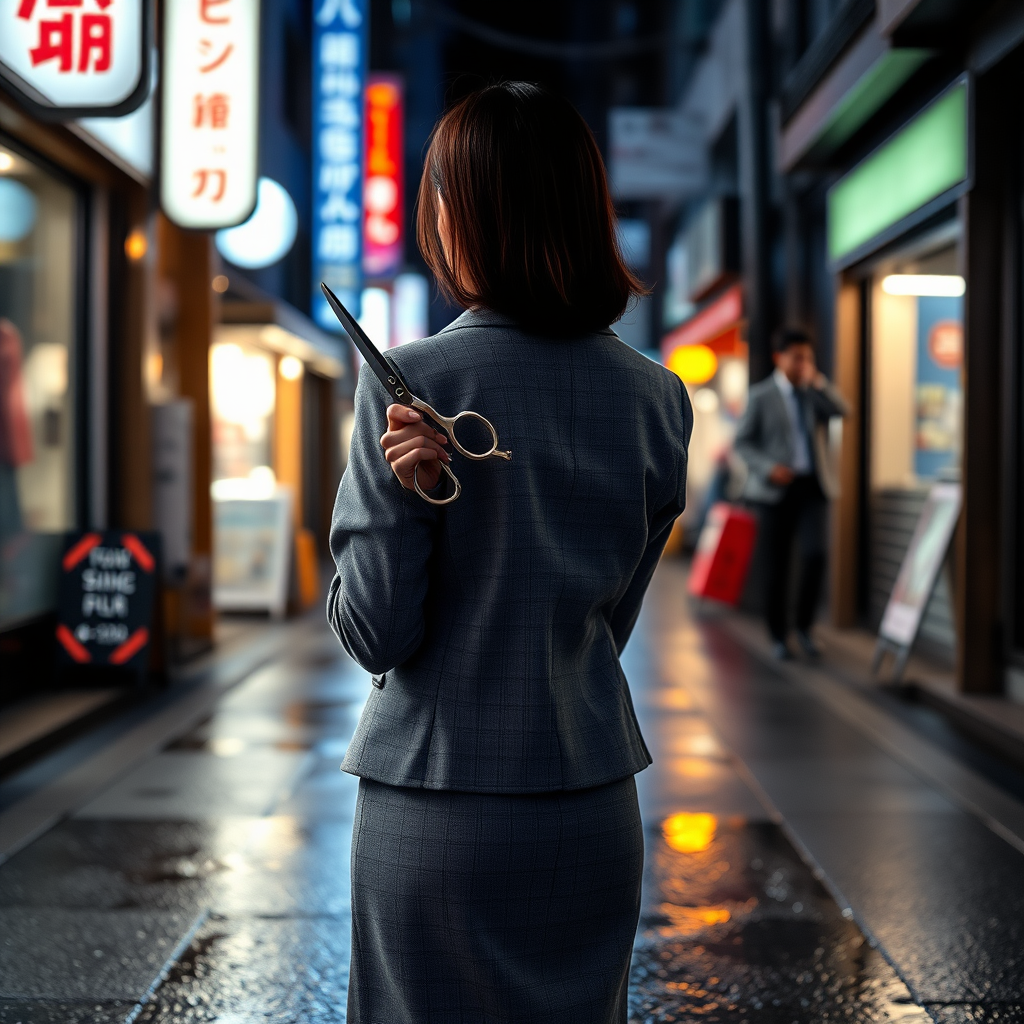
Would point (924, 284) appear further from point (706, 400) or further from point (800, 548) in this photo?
point (706, 400)

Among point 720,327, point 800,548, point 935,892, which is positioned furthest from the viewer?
point 720,327

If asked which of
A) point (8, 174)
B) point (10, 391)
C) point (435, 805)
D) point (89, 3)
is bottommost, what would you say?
point (435, 805)

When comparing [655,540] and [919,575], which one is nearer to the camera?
[655,540]

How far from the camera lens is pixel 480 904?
4.87 feet

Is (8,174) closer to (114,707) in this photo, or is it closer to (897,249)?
(114,707)

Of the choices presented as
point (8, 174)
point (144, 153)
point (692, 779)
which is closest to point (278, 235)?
point (144, 153)

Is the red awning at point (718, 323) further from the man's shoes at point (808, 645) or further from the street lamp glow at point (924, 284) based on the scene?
the man's shoes at point (808, 645)

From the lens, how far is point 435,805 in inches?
58.2

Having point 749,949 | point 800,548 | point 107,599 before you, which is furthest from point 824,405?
point 749,949

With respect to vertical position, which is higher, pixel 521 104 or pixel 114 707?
pixel 521 104

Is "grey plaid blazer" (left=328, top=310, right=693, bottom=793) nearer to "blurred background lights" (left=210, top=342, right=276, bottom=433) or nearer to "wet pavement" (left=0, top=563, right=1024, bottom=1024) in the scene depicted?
"wet pavement" (left=0, top=563, right=1024, bottom=1024)

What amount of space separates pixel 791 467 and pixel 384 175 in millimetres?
11224

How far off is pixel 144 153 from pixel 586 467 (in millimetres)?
6589

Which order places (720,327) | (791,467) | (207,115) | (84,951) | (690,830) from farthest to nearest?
(720,327) < (791,467) < (207,115) < (690,830) < (84,951)
